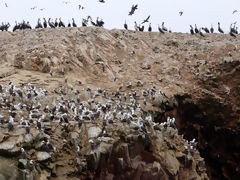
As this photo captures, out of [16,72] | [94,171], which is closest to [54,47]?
[16,72]

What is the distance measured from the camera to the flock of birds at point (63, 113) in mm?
11648

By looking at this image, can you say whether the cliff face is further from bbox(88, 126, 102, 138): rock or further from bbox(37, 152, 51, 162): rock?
bbox(37, 152, 51, 162): rock

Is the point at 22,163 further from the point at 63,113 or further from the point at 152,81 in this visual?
the point at 152,81

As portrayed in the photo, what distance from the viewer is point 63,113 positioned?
530 inches

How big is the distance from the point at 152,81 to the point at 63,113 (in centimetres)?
915

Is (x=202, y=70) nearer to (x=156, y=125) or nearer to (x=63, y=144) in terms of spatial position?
(x=156, y=125)

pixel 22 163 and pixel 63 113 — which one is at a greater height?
pixel 63 113

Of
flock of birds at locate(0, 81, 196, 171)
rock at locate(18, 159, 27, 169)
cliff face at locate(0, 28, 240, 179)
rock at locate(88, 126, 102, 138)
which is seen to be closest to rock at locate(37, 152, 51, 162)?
flock of birds at locate(0, 81, 196, 171)

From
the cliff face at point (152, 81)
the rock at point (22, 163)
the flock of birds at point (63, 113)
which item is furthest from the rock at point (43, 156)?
the cliff face at point (152, 81)

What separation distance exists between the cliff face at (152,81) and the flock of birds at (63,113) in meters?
0.22

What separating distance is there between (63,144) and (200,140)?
536 inches

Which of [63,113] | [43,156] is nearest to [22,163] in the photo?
[43,156]

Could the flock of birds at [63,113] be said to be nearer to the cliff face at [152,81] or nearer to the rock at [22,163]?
the rock at [22,163]

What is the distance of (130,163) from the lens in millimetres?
13016
